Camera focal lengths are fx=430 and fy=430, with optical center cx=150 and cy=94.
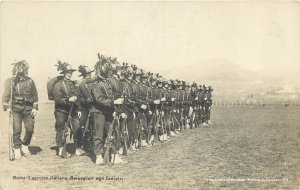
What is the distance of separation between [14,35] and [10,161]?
321 cm

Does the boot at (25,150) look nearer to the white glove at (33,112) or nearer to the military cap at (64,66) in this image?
the white glove at (33,112)

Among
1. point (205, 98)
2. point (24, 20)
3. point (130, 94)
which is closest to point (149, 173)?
point (130, 94)

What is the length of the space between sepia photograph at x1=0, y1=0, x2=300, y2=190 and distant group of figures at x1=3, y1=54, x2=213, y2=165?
0.03 m

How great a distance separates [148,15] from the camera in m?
10.5

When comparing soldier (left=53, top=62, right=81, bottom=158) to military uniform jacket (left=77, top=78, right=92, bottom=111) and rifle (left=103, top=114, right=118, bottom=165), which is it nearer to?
military uniform jacket (left=77, top=78, right=92, bottom=111)

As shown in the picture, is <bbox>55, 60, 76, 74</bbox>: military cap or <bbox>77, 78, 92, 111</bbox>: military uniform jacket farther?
<bbox>55, 60, 76, 74</bbox>: military cap

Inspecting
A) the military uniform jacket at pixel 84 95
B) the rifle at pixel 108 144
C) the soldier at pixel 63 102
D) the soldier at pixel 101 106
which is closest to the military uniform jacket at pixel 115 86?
the soldier at pixel 101 106

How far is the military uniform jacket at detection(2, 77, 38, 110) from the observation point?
356 inches

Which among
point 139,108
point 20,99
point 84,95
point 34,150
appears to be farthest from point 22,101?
point 139,108

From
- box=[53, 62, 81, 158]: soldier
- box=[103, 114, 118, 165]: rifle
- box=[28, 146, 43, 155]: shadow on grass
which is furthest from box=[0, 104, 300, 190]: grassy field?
box=[53, 62, 81, 158]: soldier

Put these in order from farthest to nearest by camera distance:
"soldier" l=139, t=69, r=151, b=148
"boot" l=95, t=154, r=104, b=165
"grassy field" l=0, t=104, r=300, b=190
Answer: "soldier" l=139, t=69, r=151, b=148 < "boot" l=95, t=154, r=104, b=165 < "grassy field" l=0, t=104, r=300, b=190

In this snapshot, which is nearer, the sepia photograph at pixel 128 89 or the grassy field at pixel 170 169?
the grassy field at pixel 170 169

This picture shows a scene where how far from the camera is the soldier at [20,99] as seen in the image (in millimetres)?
9062

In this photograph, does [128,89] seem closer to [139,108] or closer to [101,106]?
[139,108]
